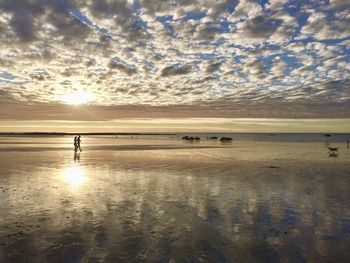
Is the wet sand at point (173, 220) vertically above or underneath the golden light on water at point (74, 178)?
underneath

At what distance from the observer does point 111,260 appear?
865 cm

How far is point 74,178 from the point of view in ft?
75.5

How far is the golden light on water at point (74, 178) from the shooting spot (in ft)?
65.9

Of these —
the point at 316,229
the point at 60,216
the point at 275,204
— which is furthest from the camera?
the point at 275,204

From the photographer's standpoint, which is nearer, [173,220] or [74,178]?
[173,220]

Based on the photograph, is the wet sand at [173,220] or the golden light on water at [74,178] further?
the golden light on water at [74,178]

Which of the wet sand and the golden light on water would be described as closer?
the wet sand

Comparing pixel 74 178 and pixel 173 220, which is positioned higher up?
pixel 74 178

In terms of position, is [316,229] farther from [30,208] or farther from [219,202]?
[30,208]

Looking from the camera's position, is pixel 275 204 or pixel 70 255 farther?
pixel 275 204

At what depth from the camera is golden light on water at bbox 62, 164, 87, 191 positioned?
2009cm

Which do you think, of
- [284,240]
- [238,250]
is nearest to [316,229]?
[284,240]

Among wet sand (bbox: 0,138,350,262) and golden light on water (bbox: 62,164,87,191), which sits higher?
golden light on water (bbox: 62,164,87,191)

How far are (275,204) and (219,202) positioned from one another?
8.39 feet
